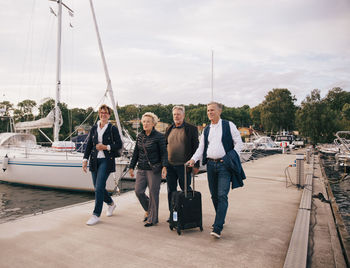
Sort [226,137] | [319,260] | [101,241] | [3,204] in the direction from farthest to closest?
[3,204], [226,137], [101,241], [319,260]

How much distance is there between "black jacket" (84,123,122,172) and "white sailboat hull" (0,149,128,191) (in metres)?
6.03

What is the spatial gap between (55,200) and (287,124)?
65117 millimetres

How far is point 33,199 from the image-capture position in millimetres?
11117

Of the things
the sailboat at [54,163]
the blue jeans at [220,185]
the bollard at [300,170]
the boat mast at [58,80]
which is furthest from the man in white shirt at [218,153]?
the boat mast at [58,80]

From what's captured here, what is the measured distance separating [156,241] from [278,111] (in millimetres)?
68100

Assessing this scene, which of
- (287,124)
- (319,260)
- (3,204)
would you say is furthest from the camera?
(287,124)

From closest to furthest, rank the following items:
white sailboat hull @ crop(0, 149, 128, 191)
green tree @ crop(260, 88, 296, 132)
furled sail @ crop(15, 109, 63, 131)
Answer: white sailboat hull @ crop(0, 149, 128, 191) < furled sail @ crop(15, 109, 63, 131) < green tree @ crop(260, 88, 296, 132)

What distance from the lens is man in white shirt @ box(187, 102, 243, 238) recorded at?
3.74m

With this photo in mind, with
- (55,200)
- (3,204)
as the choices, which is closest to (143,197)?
(55,200)

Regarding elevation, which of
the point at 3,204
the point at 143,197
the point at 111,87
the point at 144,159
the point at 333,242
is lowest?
the point at 3,204

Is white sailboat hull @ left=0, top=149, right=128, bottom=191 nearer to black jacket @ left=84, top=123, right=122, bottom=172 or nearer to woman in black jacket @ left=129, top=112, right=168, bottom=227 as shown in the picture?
black jacket @ left=84, top=123, right=122, bottom=172

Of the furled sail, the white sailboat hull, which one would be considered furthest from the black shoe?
the furled sail

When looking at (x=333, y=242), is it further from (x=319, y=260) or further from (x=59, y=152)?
(x=59, y=152)

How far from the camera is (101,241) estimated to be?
11.8 ft
